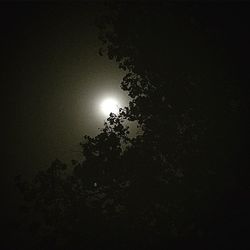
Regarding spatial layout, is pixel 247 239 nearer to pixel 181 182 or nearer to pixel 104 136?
pixel 181 182

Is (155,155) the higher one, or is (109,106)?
(109,106)

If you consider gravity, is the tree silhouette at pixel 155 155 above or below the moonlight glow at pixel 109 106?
below

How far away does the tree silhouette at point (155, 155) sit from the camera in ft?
4.99

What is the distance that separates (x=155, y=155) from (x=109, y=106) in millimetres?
325

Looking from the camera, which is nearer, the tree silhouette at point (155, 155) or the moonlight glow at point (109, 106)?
the tree silhouette at point (155, 155)

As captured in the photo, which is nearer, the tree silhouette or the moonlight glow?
the tree silhouette

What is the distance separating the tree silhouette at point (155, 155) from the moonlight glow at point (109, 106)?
4 centimetres

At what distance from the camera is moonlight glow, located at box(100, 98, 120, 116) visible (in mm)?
1663

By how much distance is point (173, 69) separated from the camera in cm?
170

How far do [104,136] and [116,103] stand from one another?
0.63ft

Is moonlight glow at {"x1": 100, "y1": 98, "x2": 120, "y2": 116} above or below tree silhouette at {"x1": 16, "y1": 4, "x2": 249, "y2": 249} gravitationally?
above

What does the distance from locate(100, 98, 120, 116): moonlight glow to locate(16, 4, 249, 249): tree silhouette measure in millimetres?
39

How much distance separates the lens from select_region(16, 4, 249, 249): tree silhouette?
1521 mm

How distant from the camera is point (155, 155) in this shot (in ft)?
5.24
